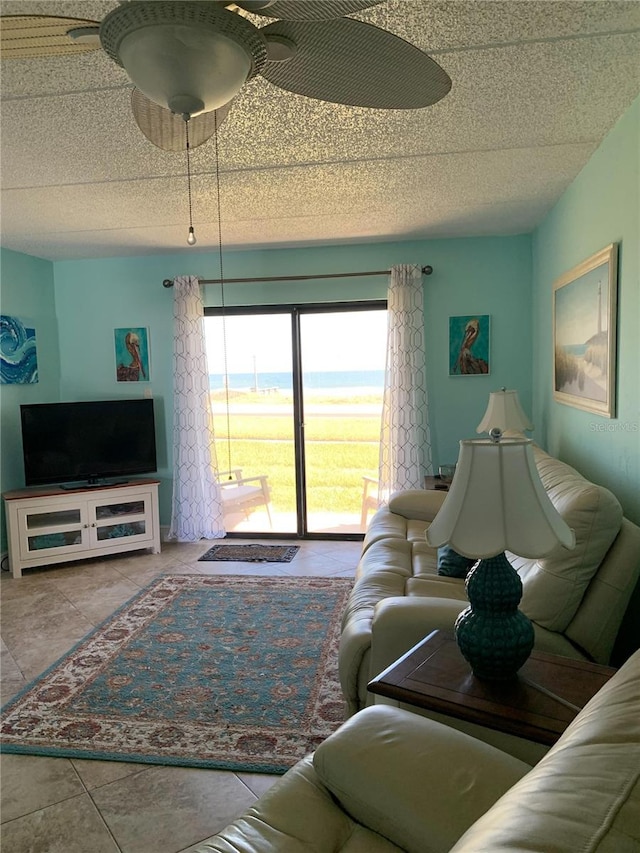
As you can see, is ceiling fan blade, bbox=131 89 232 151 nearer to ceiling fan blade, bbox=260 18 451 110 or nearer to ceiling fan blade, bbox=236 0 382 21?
ceiling fan blade, bbox=260 18 451 110

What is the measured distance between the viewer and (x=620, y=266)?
7.96 feet

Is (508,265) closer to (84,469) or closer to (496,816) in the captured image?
(84,469)

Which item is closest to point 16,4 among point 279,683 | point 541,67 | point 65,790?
point 541,67

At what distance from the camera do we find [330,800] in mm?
1324

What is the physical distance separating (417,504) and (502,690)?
217 cm

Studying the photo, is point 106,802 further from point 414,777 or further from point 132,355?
point 132,355

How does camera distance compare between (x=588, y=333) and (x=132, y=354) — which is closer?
(x=588, y=333)

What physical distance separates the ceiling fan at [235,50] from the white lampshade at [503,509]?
3.04 ft

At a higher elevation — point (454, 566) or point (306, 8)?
point (306, 8)

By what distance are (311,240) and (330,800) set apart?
4.12m

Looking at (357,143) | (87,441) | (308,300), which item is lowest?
(87,441)

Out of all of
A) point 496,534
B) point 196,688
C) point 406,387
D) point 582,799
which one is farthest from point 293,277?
point 582,799

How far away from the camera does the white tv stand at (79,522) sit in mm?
4398

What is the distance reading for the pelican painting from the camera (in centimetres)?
516
